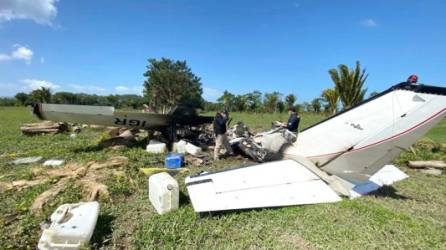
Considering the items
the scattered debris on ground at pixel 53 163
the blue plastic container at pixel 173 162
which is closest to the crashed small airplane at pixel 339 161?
the blue plastic container at pixel 173 162

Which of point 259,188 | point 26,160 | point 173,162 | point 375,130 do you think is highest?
point 375,130

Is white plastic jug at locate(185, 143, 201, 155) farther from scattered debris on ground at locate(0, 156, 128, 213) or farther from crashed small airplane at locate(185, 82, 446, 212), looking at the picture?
crashed small airplane at locate(185, 82, 446, 212)

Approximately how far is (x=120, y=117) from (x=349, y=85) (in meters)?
16.3

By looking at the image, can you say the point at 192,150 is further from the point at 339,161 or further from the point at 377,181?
the point at 377,181

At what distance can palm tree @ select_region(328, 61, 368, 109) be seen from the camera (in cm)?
1923

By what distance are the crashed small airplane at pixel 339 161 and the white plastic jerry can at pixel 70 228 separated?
4.21ft

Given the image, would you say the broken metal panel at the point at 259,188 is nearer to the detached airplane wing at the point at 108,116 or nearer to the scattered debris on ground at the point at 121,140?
the detached airplane wing at the point at 108,116

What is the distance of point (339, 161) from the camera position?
15.2ft

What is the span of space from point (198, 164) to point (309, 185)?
12.8ft

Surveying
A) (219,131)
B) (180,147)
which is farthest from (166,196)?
(180,147)

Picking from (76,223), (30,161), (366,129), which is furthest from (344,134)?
(30,161)

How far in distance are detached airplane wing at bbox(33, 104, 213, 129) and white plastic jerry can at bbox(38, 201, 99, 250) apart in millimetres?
5819

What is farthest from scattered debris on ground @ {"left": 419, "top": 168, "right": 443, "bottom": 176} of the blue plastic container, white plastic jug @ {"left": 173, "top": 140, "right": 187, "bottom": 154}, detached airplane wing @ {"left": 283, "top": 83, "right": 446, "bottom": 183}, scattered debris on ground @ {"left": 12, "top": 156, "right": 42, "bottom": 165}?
scattered debris on ground @ {"left": 12, "top": 156, "right": 42, "bottom": 165}

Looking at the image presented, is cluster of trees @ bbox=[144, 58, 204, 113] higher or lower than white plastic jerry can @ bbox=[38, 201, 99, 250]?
higher
